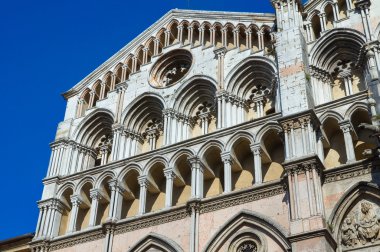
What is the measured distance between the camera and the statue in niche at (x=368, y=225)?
16.0 meters

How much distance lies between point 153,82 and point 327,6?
23.0ft

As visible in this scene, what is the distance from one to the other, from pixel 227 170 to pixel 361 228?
4.75 meters

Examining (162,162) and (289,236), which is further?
(162,162)

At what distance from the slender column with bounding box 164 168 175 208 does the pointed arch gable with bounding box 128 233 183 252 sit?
3.60ft

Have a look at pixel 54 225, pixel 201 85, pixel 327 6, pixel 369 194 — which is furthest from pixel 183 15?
pixel 369 194

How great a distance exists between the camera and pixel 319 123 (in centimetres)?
1841

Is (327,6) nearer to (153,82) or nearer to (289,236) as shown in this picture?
(153,82)

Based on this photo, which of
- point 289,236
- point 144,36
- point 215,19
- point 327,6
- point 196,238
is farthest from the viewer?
point 144,36

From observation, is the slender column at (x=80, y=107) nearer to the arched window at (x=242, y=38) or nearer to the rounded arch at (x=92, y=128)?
the rounded arch at (x=92, y=128)

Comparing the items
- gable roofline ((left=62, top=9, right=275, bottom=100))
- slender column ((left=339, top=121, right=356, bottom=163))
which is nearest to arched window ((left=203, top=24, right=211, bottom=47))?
gable roofline ((left=62, top=9, right=275, bottom=100))

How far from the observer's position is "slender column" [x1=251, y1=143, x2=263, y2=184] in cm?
1864

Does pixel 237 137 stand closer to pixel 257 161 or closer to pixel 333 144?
pixel 257 161

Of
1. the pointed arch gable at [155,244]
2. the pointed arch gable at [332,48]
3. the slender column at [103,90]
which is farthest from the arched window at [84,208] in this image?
the pointed arch gable at [332,48]

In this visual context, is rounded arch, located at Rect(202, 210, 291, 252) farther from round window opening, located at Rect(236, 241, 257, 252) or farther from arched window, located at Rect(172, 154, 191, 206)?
arched window, located at Rect(172, 154, 191, 206)
